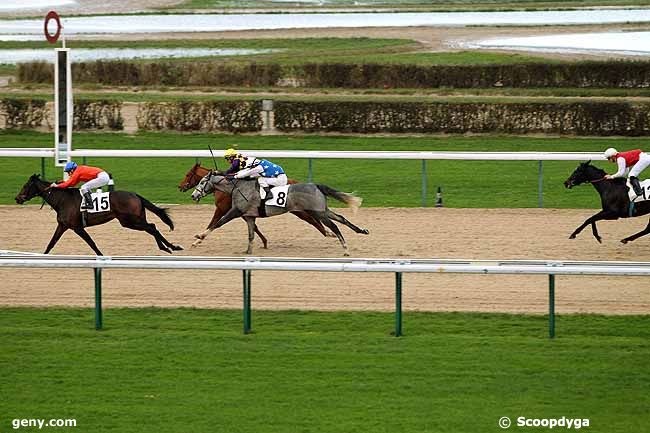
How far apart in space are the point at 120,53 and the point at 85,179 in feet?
60.8

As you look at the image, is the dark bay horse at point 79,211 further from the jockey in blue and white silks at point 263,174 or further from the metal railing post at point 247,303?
the metal railing post at point 247,303

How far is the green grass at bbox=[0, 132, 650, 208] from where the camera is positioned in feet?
50.4

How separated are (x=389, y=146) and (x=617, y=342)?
9.97 meters

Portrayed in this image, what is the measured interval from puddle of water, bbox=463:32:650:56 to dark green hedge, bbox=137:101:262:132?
1132 centimetres

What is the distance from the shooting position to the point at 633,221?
14.1 m

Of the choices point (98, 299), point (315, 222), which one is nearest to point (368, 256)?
point (315, 222)

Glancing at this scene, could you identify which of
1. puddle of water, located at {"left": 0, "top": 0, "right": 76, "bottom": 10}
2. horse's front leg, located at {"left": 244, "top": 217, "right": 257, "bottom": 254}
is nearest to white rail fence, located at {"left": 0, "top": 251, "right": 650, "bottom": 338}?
horse's front leg, located at {"left": 244, "top": 217, "right": 257, "bottom": 254}

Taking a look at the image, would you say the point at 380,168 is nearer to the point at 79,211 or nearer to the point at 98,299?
the point at 79,211

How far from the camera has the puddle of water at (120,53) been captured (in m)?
28.8

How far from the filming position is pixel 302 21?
127 ft

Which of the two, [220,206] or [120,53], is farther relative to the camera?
[120,53]

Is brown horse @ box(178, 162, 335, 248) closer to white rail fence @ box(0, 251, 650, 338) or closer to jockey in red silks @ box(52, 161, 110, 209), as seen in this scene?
jockey in red silks @ box(52, 161, 110, 209)

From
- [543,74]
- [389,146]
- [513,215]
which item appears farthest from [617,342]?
[543,74]

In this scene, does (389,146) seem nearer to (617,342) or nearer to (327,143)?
(327,143)
